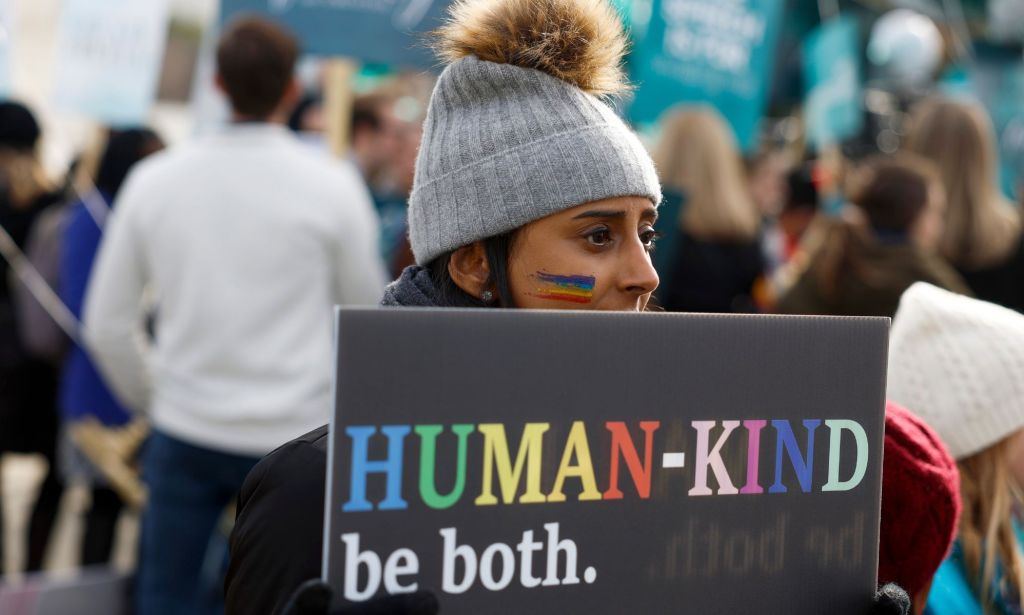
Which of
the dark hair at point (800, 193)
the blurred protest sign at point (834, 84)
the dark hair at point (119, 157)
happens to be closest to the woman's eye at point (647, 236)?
the dark hair at point (119, 157)

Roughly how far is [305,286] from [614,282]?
5.42ft

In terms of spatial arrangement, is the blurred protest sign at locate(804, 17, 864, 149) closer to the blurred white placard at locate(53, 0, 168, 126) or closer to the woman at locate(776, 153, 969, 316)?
the woman at locate(776, 153, 969, 316)

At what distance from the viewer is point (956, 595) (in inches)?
71.2

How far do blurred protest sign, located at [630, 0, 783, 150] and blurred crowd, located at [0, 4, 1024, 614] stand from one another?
0.18 meters

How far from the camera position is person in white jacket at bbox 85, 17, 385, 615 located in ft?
9.47

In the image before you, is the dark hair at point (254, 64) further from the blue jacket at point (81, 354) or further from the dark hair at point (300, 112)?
the dark hair at point (300, 112)

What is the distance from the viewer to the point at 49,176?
16.6ft

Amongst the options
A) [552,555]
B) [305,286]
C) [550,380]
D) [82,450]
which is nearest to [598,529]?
[552,555]

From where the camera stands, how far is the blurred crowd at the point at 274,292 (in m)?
1.90

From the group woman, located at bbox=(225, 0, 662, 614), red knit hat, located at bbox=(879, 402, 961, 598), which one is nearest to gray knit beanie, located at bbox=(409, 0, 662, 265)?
woman, located at bbox=(225, 0, 662, 614)

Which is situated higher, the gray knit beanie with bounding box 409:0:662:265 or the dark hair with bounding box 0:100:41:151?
the gray knit beanie with bounding box 409:0:662:265

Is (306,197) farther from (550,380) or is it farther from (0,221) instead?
(0,221)

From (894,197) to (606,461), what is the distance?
2.77 metres

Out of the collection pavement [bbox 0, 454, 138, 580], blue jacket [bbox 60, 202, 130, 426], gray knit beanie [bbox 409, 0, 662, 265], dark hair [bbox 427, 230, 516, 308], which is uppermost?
gray knit beanie [bbox 409, 0, 662, 265]
